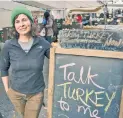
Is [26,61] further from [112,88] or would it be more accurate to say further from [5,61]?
[112,88]

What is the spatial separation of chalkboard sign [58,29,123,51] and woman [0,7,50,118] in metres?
0.33

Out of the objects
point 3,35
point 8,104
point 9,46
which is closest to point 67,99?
point 9,46

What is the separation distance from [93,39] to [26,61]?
66 cm

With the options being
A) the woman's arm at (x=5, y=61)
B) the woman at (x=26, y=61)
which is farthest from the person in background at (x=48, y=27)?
the woman at (x=26, y=61)

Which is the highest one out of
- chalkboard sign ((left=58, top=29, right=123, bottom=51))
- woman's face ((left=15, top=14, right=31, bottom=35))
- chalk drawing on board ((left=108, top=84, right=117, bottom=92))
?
woman's face ((left=15, top=14, right=31, bottom=35))

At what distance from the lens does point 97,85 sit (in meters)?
2.61

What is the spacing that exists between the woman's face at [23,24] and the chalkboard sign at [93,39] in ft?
1.14

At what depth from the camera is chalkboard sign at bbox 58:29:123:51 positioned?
250cm

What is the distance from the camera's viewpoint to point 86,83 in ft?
8.68

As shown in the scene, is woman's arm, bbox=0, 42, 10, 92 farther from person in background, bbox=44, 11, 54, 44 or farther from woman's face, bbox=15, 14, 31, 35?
person in background, bbox=44, 11, 54, 44

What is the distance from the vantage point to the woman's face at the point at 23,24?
9.32 ft

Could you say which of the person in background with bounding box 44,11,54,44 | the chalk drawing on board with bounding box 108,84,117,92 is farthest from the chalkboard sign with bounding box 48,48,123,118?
the person in background with bounding box 44,11,54,44

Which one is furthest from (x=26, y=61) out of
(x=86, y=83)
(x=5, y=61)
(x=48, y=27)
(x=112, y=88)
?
(x=48, y=27)

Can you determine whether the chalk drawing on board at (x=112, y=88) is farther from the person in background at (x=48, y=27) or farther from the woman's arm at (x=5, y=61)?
the person in background at (x=48, y=27)
